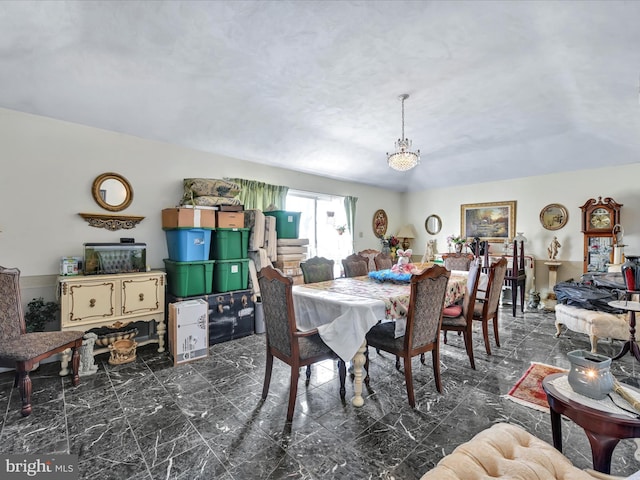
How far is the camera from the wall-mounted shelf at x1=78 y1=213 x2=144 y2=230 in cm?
328

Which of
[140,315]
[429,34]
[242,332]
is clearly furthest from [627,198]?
[140,315]

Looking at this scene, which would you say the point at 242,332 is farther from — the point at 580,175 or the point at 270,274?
the point at 580,175

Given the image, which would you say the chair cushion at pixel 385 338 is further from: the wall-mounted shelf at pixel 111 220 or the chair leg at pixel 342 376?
the wall-mounted shelf at pixel 111 220

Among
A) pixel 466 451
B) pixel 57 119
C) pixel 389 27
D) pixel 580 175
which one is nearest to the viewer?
pixel 466 451

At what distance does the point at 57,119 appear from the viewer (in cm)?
309

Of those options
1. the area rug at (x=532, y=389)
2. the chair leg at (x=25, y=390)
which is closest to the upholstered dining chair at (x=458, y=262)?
the area rug at (x=532, y=389)

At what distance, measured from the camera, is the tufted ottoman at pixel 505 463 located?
1062 millimetres

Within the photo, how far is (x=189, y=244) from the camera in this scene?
11.5ft

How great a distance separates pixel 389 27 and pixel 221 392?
10.4 feet

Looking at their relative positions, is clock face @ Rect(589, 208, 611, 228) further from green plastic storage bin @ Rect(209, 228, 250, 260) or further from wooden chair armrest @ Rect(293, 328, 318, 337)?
green plastic storage bin @ Rect(209, 228, 250, 260)

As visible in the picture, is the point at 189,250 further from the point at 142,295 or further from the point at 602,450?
the point at 602,450

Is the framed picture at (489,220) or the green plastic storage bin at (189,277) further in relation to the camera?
the framed picture at (489,220)

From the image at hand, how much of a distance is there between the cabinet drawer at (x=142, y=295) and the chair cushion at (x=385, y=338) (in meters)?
2.33

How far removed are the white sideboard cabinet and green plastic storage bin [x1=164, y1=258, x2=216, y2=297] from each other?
16 cm
